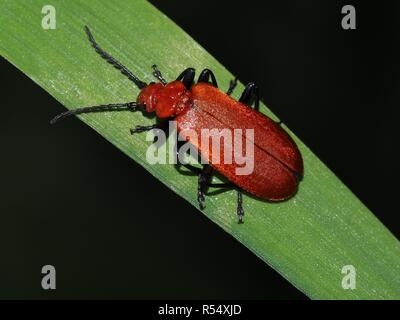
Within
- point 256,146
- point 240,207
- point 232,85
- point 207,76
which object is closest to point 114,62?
point 207,76

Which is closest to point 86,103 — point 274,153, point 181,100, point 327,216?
point 181,100

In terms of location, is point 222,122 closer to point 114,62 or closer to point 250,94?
point 250,94

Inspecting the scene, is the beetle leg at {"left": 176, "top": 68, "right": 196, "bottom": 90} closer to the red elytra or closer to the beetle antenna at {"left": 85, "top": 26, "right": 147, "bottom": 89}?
the red elytra

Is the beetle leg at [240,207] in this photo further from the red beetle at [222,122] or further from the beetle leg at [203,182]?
the beetle leg at [203,182]

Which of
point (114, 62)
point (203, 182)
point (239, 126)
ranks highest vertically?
point (114, 62)

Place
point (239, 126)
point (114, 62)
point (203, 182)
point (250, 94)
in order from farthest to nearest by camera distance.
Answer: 1. point (250, 94)
2. point (239, 126)
3. point (203, 182)
4. point (114, 62)

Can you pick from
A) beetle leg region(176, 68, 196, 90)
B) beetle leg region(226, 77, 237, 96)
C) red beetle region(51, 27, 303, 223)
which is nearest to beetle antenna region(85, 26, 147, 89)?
red beetle region(51, 27, 303, 223)

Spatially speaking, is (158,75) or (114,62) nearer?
(114,62)
